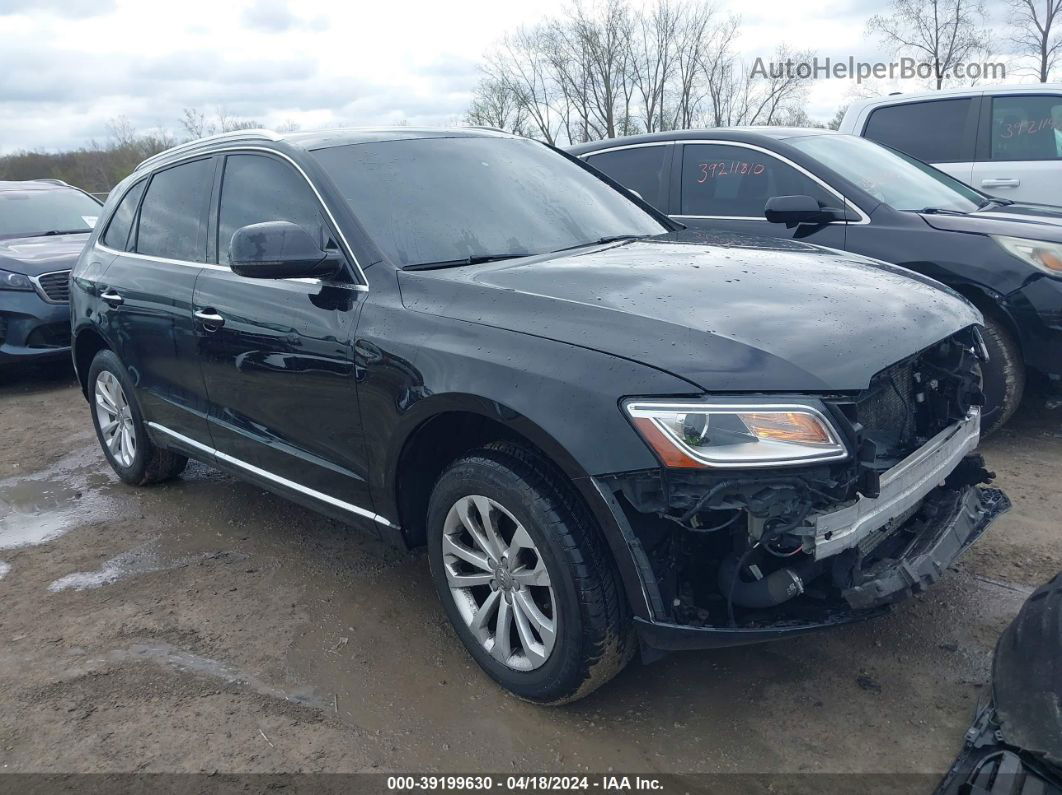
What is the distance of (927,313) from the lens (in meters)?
2.78

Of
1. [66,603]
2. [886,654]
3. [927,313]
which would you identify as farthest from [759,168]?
[66,603]

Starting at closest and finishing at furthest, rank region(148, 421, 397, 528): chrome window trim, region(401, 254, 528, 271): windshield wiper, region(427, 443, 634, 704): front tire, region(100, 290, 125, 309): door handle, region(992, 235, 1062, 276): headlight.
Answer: region(427, 443, 634, 704): front tire
region(401, 254, 528, 271): windshield wiper
region(148, 421, 397, 528): chrome window trim
region(992, 235, 1062, 276): headlight
region(100, 290, 125, 309): door handle

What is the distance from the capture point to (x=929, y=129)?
24.2ft

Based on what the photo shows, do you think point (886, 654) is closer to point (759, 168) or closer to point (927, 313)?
point (927, 313)

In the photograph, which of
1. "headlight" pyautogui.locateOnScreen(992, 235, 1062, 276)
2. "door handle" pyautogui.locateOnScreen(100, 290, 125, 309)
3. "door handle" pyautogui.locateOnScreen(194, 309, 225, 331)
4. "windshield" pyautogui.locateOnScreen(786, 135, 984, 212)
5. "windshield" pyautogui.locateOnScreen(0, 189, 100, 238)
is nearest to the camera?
"door handle" pyautogui.locateOnScreen(194, 309, 225, 331)

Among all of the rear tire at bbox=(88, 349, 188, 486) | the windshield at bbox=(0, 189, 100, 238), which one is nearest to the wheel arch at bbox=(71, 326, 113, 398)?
the rear tire at bbox=(88, 349, 188, 486)

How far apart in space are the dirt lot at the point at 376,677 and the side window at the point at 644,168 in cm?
278

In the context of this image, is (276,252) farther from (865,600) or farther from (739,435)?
(865,600)

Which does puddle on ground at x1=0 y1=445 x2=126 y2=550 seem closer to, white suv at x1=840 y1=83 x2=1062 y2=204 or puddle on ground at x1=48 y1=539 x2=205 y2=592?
puddle on ground at x1=48 y1=539 x2=205 y2=592

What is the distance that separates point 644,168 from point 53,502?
417 cm

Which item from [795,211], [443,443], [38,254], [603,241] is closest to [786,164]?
[795,211]

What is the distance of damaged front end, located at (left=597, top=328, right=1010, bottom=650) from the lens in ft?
7.28

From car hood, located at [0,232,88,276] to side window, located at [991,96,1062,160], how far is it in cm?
754

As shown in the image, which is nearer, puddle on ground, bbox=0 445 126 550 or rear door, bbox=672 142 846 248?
puddle on ground, bbox=0 445 126 550
